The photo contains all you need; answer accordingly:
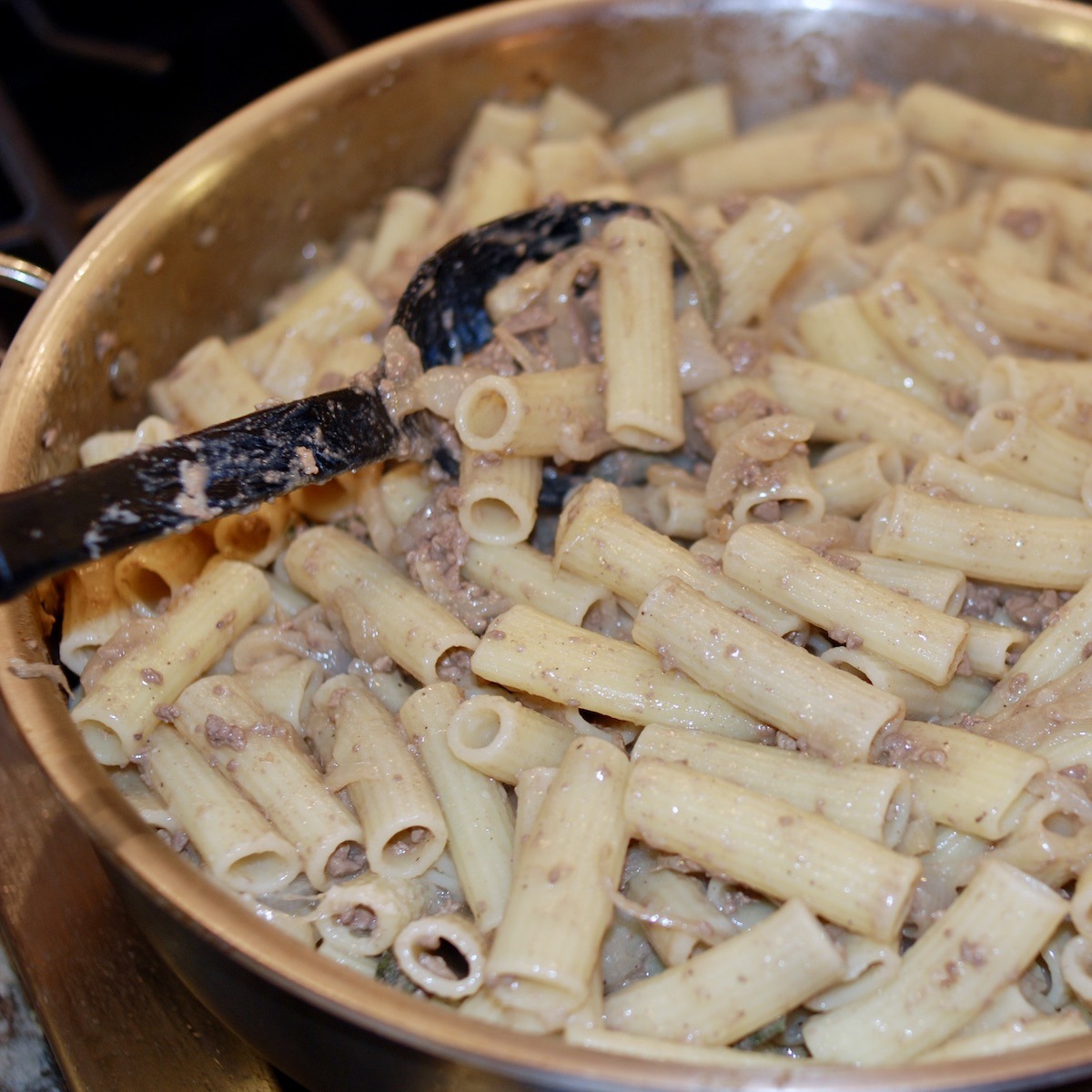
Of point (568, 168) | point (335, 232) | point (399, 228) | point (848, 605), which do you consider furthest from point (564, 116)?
point (848, 605)

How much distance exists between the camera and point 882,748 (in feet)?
8.27

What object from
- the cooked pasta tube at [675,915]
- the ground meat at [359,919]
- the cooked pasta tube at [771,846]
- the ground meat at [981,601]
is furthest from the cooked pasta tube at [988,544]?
the ground meat at [359,919]

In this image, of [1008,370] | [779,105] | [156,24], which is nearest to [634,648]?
[1008,370]

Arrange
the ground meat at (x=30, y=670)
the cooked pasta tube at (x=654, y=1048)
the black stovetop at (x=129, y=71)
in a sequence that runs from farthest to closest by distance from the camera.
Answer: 1. the black stovetop at (x=129, y=71)
2. the ground meat at (x=30, y=670)
3. the cooked pasta tube at (x=654, y=1048)

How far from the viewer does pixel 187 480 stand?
2342mm

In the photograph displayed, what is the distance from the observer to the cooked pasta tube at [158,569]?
294 cm

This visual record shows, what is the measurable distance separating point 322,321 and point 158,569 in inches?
40.2

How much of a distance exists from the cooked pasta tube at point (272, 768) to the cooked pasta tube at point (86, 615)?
0.90ft

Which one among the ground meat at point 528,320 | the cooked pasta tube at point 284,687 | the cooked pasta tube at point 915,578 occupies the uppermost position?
the ground meat at point 528,320

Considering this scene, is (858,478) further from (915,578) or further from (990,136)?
(990,136)

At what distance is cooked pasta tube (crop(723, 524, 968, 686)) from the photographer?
2.55 m

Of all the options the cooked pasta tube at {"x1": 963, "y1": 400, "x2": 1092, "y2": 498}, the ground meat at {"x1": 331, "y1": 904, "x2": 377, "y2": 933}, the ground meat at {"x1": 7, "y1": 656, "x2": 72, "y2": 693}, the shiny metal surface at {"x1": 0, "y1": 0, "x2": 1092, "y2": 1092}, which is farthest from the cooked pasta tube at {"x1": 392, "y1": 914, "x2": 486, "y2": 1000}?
the cooked pasta tube at {"x1": 963, "y1": 400, "x2": 1092, "y2": 498}

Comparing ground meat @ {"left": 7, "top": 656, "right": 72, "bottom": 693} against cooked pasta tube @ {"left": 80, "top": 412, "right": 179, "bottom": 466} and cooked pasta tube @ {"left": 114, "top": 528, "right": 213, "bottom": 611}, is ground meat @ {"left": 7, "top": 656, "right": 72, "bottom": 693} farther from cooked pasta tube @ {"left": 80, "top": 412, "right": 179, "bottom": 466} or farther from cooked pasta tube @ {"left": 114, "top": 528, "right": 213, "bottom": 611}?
cooked pasta tube @ {"left": 80, "top": 412, "right": 179, "bottom": 466}

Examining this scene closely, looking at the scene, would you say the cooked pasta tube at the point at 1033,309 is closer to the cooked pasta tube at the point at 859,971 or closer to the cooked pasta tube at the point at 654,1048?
the cooked pasta tube at the point at 859,971
